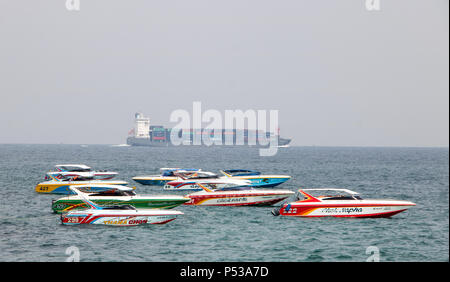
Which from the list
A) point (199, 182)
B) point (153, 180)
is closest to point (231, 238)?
point (199, 182)

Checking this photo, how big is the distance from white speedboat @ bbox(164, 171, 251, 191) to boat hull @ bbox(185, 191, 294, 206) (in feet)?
5.41

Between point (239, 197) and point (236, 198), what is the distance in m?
0.23

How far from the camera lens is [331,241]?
81.7 feet

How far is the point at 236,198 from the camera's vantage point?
35.6m

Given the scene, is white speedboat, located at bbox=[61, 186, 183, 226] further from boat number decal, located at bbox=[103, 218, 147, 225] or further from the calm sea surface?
the calm sea surface

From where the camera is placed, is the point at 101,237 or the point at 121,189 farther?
the point at 121,189

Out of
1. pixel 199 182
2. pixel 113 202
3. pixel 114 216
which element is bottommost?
pixel 114 216

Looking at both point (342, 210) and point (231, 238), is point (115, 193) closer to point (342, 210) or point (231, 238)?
point (231, 238)

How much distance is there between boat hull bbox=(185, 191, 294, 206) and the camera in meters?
35.4

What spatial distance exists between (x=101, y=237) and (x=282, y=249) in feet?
29.5

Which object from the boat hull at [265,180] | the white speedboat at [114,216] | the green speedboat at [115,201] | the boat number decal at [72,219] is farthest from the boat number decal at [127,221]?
the boat hull at [265,180]

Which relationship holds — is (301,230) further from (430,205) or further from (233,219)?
(430,205)

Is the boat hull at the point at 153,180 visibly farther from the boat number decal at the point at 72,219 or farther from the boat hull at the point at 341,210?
the boat number decal at the point at 72,219
